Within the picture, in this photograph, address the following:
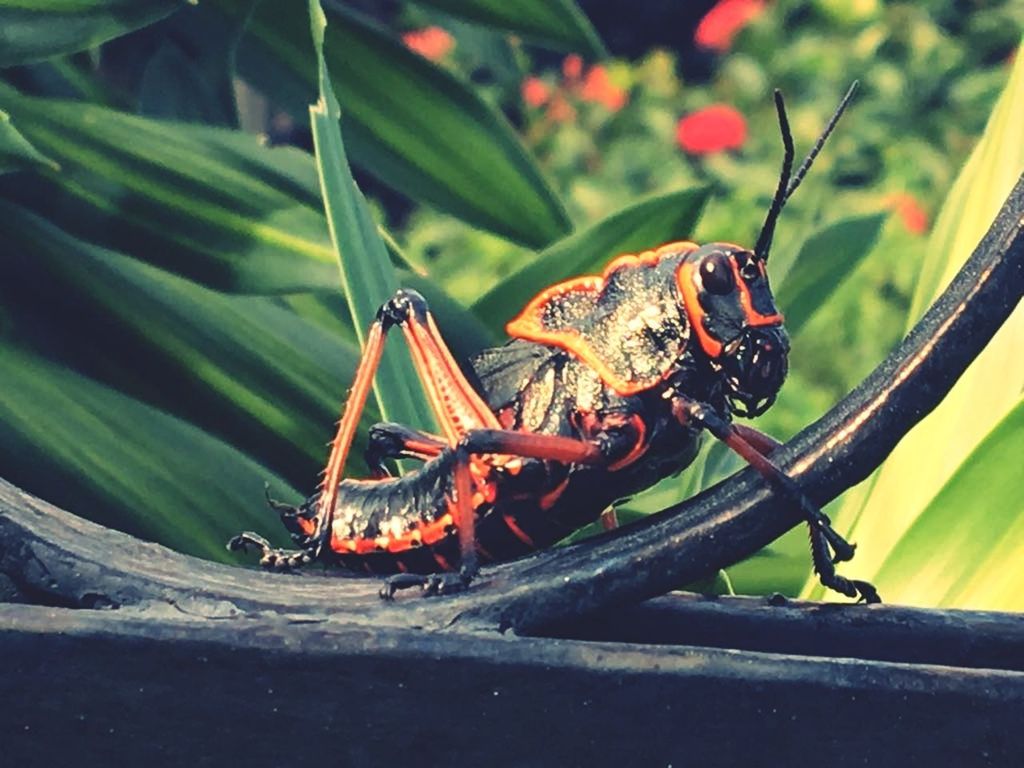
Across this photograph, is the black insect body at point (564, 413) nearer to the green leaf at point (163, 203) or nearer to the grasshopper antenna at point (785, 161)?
the grasshopper antenna at point (785, 161)

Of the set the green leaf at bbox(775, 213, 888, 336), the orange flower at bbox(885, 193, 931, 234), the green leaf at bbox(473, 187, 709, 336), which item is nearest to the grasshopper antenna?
the green leaf at bbox(473, 187, 709, 336)

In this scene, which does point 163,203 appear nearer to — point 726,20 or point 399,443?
point 399,443

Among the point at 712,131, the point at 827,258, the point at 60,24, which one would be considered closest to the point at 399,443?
the point at 60,24

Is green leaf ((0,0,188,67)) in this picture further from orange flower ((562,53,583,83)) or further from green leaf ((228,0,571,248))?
orange flower ((562,53,583,83))

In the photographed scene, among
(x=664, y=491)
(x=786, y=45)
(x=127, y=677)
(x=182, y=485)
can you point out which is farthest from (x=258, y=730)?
(x=786, y=45)

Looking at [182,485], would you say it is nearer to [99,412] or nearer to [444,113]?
[99,412]

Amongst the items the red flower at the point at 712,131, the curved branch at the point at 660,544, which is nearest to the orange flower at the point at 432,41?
the red flower at the point at 712,131
